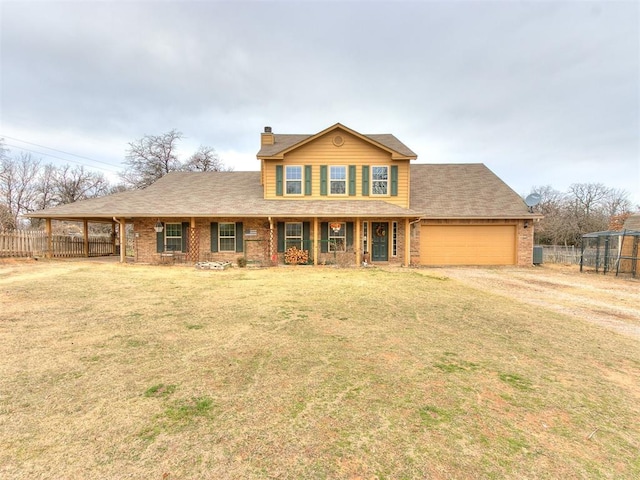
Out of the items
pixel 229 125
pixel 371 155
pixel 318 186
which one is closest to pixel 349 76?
pixel 371 155

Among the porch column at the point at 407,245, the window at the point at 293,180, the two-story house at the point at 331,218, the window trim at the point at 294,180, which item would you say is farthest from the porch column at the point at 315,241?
the porch column at the point at 407,245

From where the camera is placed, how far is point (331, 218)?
47.0ft

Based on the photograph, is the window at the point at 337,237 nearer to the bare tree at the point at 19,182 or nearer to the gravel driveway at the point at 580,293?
the gravel driveway at the point at 580,293

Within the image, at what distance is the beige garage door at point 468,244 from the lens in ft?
50.4

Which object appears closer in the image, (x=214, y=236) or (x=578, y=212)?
(x=214, y=236)

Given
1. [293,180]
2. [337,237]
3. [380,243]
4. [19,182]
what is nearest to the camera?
[337,237]

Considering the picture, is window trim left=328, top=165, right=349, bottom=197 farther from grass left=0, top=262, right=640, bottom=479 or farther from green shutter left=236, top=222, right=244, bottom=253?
grass left=0, top=262, right=640, bottom=479

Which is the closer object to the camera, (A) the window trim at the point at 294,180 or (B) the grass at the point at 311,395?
(B) the grass at the point at 311,395

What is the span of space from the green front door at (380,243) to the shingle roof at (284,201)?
1125 millimetres

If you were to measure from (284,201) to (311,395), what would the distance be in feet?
41.4

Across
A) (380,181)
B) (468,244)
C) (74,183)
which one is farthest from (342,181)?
(74,183)

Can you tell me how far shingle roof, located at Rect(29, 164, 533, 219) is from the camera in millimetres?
13555

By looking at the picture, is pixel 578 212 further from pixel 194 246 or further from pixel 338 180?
pixel 194 246

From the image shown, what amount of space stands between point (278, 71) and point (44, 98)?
2050cm
